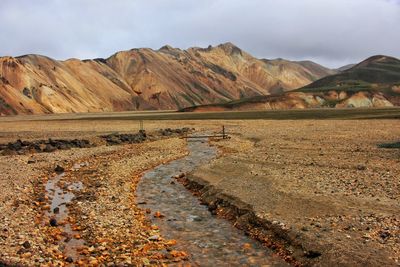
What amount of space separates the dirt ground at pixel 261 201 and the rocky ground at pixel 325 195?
32mm

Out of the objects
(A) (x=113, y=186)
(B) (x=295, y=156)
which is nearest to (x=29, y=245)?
(A) (x=113, y=186)

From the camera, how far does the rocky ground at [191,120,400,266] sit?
12993mm

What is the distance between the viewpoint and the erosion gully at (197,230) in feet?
43.7

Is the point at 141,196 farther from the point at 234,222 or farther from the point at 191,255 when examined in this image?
the point at 191,255

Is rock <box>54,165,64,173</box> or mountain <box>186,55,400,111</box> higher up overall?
mountain <box>186,55,400,111</box>

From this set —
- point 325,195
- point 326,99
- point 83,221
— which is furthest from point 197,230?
point 326,99

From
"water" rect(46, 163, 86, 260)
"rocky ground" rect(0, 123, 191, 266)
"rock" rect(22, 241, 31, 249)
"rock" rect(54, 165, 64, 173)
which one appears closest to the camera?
"rocky ground" rect(0, 123, 191, 266)

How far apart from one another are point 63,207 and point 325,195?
34.8ft

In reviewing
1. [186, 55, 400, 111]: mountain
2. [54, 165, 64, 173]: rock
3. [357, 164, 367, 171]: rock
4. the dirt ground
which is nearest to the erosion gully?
the dirt ground

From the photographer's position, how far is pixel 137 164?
1293 inches

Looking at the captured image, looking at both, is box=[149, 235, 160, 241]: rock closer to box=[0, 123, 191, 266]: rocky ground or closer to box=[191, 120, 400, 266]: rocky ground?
box=[0, 123, 191, 266]: rocky ground

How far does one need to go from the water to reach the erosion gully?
116 inches

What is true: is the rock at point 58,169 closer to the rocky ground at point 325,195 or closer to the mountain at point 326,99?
the rocky ground at point 325,195

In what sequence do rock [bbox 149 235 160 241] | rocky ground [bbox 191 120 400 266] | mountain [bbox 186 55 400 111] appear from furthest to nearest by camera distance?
mountain [bbox 186 55 400 111] → rock [bbox 149 235 160 241] → rocky ground [bbox 191 120 400 266]
